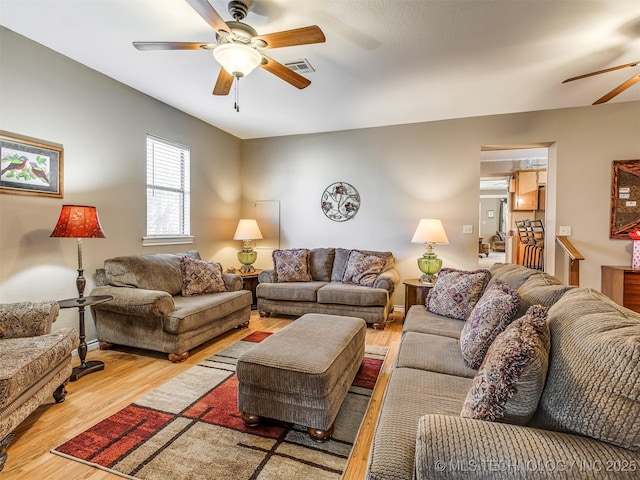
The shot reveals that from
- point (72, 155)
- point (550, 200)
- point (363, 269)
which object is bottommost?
point (363, 269)

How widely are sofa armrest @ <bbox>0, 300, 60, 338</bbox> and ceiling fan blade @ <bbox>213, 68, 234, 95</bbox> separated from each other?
2001mm

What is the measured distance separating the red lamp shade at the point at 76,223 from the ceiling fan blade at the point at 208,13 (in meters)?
1.78

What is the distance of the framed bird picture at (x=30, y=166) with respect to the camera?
2.48 m

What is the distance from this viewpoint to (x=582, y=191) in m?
3.93

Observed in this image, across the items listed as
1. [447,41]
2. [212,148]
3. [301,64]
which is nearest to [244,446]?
[301,64]

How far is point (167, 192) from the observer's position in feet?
13.3

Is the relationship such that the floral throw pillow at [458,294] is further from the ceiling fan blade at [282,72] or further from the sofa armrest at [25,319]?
the sofa armrest at [25,319]

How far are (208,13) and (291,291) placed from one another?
3.02m

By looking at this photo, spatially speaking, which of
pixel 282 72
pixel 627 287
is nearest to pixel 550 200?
pixel 627 287

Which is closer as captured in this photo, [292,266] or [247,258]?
[292,266]

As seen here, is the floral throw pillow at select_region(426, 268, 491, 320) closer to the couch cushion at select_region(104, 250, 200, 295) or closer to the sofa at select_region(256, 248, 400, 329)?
the sofa at select_region(256, 248, 400, 329)

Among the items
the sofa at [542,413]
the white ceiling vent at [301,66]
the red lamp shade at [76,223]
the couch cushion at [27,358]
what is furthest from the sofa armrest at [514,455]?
the white ceiling vent at [301,66]

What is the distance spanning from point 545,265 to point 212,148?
198 inches

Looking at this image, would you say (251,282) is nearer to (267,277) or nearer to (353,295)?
(267,277)
